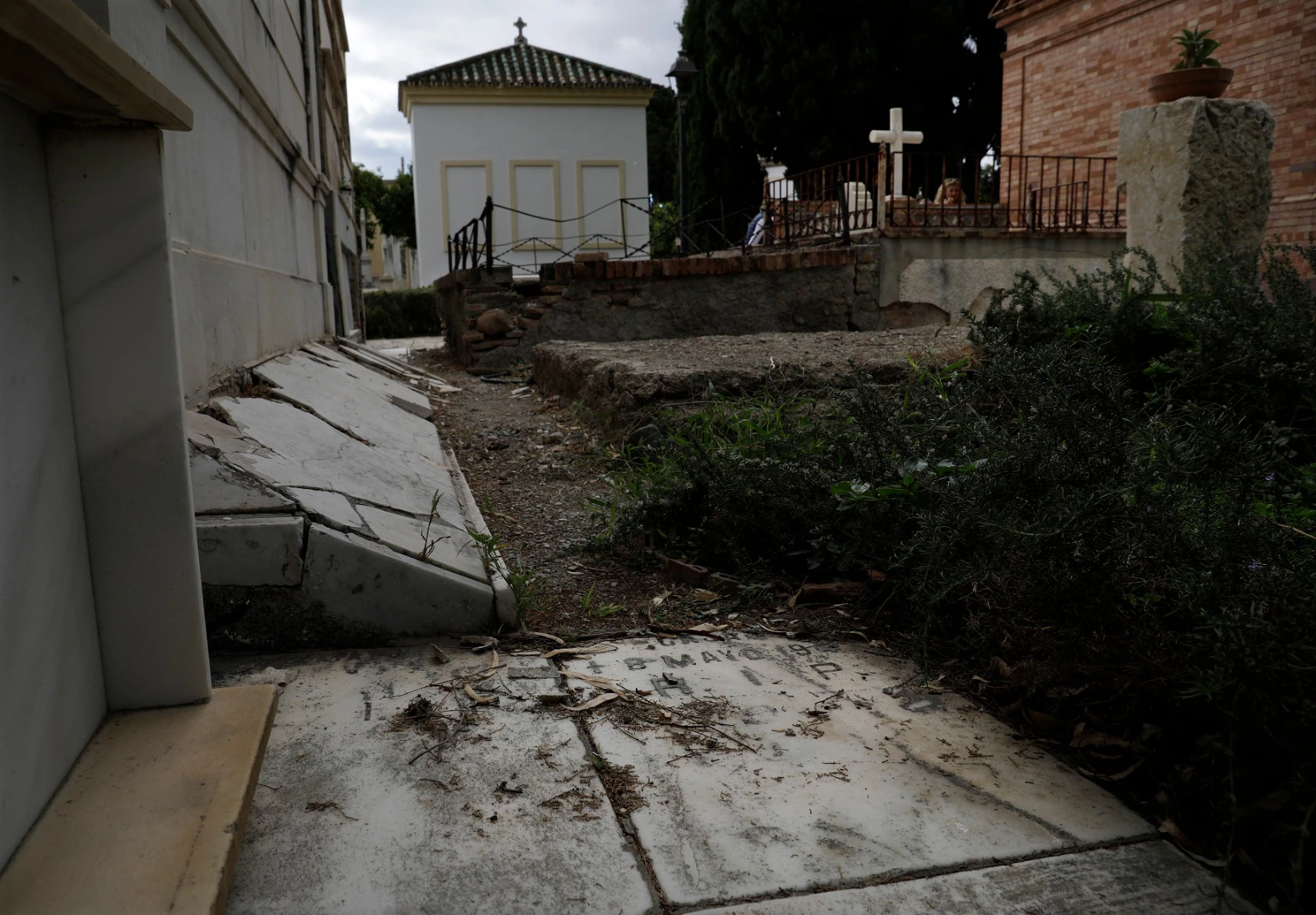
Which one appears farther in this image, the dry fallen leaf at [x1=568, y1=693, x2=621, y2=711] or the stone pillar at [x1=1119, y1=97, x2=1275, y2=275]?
the stone pillar at [x1=1119, y1=97, x2=1275, y2=275]

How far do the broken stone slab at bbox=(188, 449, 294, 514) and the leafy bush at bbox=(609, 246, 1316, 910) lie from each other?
127cm

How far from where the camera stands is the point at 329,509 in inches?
98.6

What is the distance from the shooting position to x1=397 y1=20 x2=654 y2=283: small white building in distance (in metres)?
23.1

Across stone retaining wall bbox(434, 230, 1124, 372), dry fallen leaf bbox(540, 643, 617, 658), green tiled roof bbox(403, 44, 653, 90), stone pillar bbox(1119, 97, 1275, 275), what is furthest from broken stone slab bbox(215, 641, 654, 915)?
green tiled roof bbox(403, 44, 653, 90)

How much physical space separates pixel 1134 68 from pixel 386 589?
13.7m

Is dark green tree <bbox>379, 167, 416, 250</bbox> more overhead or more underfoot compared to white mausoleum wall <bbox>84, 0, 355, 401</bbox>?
more overhead

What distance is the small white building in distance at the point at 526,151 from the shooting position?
23.1m

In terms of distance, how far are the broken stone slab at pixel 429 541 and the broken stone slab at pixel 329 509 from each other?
0.04 m

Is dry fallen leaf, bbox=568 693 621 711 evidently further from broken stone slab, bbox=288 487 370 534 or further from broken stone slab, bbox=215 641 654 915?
broken stone slab, bbox=288 487 370 534

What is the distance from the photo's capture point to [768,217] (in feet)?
37.2

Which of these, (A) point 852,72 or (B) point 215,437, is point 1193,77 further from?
(A) point 852,72

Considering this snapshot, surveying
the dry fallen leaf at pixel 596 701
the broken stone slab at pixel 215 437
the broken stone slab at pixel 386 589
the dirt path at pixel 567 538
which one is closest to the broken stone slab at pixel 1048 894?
the dry fallen leaf at pixel 596 701

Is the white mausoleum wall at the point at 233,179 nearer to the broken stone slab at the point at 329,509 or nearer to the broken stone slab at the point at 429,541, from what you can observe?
the broken stone slab at the point at 329,509

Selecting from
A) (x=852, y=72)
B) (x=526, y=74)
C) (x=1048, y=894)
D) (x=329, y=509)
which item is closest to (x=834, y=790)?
(x=1048, y=894)
